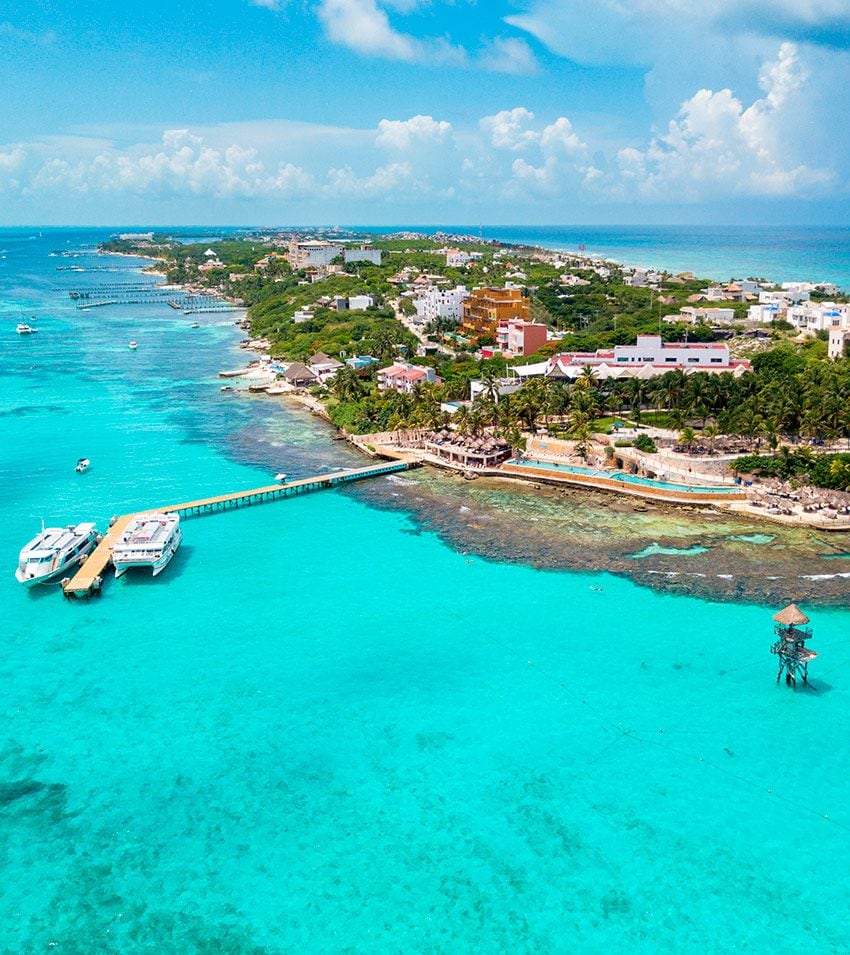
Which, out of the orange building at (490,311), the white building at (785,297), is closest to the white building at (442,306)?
the orange building at (490,311)

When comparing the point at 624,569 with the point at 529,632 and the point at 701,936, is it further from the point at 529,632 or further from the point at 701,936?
the point at 701,936

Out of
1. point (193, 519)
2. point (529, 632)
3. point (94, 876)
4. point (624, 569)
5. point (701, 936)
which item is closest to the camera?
point (701, 936)

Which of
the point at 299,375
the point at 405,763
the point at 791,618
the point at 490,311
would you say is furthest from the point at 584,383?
the point at 405,763

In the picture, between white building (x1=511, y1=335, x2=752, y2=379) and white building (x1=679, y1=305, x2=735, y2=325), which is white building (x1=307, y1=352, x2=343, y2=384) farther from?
white building (x1=679, y1=305, x2=735, y2=325)

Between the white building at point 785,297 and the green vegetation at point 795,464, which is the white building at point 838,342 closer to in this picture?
the green vegetation at point 795,464

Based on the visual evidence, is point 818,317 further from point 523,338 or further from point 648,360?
point 523,338

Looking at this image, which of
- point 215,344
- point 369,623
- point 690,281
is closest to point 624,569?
point 369,623

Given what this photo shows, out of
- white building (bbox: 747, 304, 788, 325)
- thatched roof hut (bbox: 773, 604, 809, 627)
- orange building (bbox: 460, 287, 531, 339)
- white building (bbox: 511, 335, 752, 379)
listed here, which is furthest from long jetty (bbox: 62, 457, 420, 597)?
white building (bbox: 747, 304, 788, 325)
